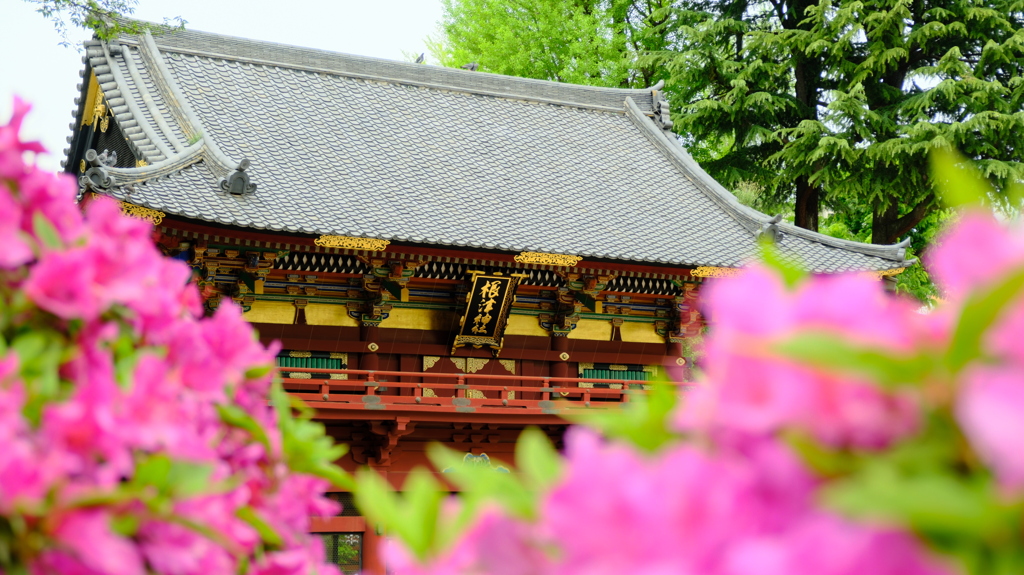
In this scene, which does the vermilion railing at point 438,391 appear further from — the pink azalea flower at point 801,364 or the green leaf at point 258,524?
the pink azalea flower at point 801,364

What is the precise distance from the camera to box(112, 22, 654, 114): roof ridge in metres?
16.2

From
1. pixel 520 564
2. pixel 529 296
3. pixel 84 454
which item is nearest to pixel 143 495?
pixel 84 454

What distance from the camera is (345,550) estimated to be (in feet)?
37.3

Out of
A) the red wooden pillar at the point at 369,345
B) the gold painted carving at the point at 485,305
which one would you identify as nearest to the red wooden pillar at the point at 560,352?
the gold painted carving at the point at 485,305

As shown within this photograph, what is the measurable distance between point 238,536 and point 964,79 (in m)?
21.4

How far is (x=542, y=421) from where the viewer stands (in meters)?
12.0

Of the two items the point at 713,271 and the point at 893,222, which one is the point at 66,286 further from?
the point at 893,222

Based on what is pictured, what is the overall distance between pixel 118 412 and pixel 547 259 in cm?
1079

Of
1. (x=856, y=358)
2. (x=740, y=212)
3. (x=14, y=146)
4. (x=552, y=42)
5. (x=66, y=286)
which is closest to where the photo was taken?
(x=856, y=358)

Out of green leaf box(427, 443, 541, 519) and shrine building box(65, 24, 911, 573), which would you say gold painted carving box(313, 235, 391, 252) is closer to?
shrine building box(65, 24, 911, 573)

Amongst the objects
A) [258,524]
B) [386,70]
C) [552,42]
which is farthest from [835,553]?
[552,42]

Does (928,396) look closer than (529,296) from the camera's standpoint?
Yes

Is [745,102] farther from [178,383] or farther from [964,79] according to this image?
[178,383]

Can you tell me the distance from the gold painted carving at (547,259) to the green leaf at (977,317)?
1112 cm
